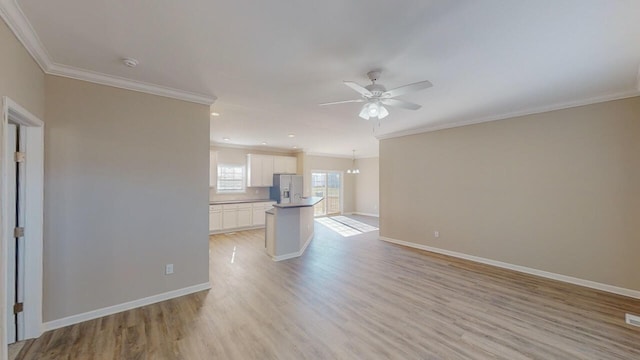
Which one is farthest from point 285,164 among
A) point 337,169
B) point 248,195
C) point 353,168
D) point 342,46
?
point 342,46

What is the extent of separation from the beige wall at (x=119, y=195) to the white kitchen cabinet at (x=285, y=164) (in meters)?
4.78

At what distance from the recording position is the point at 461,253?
4762 millimetres

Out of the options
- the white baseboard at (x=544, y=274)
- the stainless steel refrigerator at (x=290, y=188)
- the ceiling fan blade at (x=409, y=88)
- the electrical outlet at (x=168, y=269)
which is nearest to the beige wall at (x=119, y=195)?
the electrical outlet at (x=168, y=269)

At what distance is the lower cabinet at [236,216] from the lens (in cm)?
676

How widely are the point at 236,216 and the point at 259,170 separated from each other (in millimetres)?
1577

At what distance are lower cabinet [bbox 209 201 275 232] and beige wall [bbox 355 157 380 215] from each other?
420cm

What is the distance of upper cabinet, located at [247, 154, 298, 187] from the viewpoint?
7.68 metres

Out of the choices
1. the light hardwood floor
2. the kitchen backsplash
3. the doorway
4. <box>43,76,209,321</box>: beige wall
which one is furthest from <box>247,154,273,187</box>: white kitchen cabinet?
<box>43,76,209,321</box>: beige wall

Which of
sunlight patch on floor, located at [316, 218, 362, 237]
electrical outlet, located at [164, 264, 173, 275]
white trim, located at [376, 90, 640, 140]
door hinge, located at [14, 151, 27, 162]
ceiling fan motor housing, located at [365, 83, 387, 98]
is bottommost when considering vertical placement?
sunlight patch on floor, located at [316, 218, 362, 237]

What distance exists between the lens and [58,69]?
97.9 inches

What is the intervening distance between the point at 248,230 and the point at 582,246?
22.8ft

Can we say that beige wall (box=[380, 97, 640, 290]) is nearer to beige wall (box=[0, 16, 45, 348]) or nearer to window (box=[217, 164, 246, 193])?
window (box=[217, 164, 246, 193])

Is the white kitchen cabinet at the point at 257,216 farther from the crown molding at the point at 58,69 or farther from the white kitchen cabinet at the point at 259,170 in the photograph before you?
the crown molding at the point at 58,69

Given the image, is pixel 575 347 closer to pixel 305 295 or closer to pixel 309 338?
pixel 309 338
